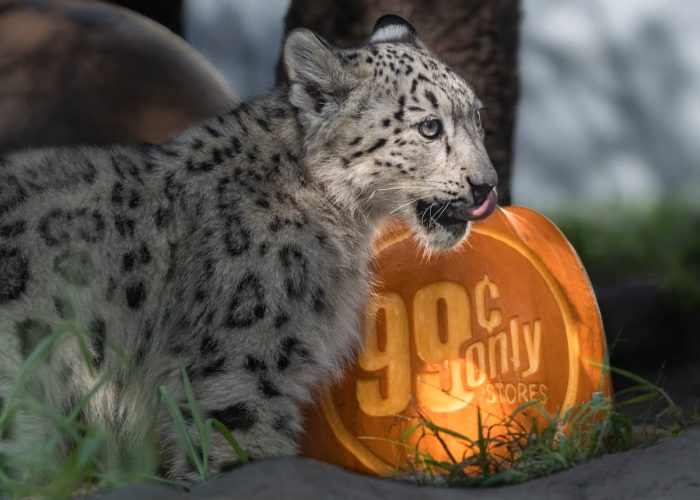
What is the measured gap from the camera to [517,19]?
7.35 metres

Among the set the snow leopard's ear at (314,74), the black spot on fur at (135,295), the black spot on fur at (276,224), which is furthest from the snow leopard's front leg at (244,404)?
the snow leopard's ear at (314,74)

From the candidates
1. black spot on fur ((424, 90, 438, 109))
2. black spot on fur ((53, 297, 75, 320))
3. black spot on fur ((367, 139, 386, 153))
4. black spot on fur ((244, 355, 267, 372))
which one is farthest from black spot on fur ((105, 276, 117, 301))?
black spot on fur ((424, 90, 438, 109))

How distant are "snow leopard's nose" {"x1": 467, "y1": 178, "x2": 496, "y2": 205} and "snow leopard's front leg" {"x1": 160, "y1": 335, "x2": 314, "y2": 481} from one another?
97cm

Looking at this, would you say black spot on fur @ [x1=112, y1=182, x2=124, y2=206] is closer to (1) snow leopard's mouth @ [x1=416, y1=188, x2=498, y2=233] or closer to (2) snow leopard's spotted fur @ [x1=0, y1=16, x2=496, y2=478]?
(2) snow leopard's spotted fur @ [x1=0, y1=16, x2=496, y2=478]

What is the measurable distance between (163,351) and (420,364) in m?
1.09

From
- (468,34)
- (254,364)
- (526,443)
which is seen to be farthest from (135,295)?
(468,34)

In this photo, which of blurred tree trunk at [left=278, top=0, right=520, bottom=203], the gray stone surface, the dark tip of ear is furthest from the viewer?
blurred tree trunk at [left=278, top=0, right=520, bottom=203]

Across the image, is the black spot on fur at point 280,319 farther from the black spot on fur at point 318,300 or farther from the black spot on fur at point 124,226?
the black spot on fur at point 124,226

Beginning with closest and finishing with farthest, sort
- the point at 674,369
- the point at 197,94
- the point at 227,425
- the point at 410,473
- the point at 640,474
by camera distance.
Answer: the point at 640,474
the point at 227,425
the point at 410,473
the point at 197,94
the point at 674,369

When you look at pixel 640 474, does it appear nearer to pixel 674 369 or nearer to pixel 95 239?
pixel 95 239

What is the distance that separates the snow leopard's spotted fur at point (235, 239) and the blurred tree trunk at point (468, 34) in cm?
191

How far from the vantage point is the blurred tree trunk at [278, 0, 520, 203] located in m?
6.79

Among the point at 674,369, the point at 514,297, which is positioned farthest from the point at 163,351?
the point at 674,369

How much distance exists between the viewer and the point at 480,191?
4578mm
